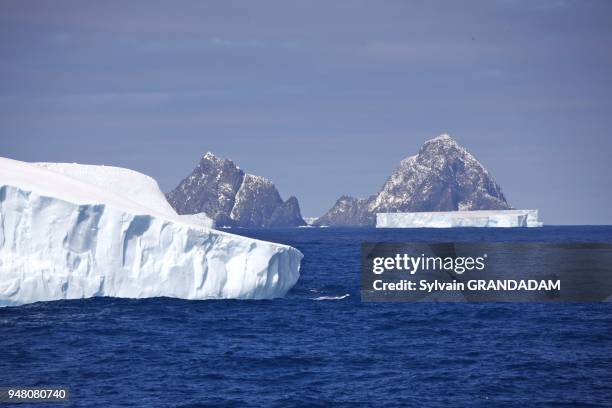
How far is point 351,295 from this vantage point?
1988 inches

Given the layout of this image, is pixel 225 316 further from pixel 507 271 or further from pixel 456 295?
pixel 507 271

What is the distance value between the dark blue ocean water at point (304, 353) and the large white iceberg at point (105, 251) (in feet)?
3.32

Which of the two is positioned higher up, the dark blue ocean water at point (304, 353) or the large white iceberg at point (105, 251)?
the large white iceberg at point (105, 251)

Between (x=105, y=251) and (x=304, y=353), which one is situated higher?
(x=105, y=251)

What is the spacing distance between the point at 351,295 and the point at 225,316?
13.2m

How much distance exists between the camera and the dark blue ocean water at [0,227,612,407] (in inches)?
976

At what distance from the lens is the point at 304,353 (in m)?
30.9

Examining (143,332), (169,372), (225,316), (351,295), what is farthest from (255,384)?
(351,295)

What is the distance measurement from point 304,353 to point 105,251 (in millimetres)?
12330

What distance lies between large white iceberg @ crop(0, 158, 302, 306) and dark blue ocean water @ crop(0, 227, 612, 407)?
1.01m

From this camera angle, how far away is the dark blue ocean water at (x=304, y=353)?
24.8m

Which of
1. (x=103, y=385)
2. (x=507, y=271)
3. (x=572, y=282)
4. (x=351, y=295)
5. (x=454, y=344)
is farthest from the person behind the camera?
(x=507, y=271)

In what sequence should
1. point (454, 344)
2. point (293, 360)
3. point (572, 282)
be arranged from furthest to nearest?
point (572, 282), point (454, 344), point (293, 360)

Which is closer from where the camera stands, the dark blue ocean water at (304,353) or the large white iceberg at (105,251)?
the dark blue ocean water at (304,353)
